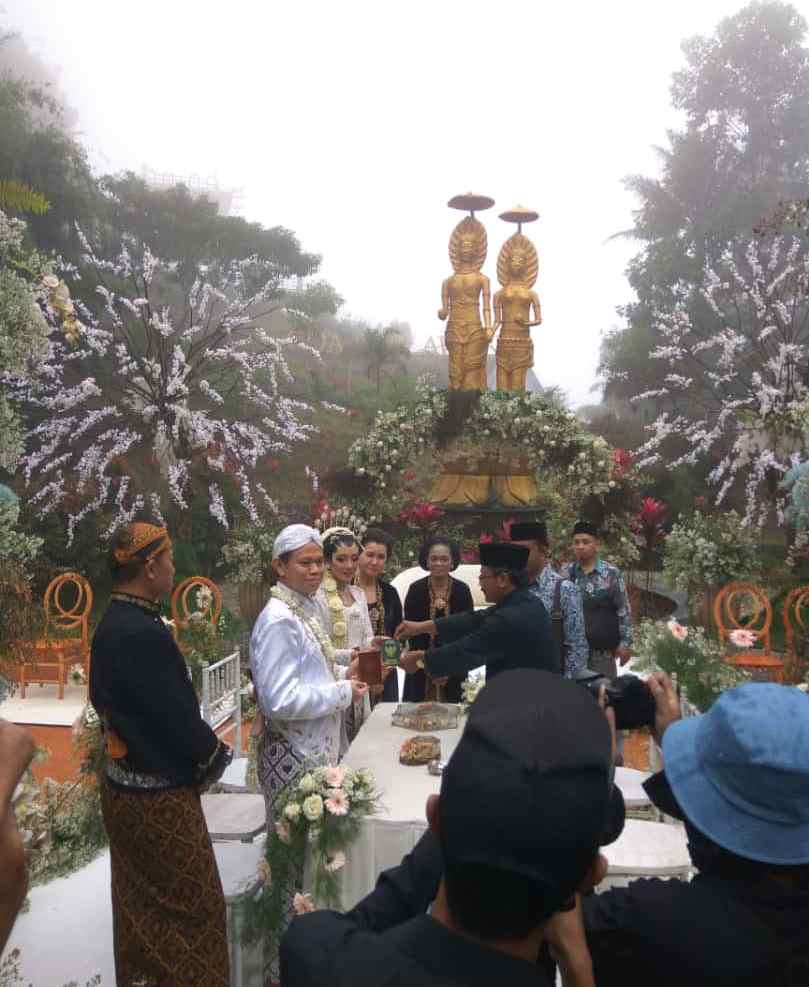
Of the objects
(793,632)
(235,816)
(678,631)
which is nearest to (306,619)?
(235,816)

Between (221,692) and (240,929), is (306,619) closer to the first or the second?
(240,929)

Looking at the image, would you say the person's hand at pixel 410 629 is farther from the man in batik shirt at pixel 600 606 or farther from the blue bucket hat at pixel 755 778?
the blue bucket hat at pixel 755 778

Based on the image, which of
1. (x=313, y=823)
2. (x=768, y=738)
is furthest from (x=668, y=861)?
(x=768, y=738)

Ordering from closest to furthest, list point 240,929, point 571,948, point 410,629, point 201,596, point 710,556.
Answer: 1. point 571,948
2. point 240,929
3. point 410,629
4. point 201,596
5. point 710,556

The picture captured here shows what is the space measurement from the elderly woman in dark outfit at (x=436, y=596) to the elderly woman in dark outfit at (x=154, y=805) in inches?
98.7

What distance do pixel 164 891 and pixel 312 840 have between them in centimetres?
51

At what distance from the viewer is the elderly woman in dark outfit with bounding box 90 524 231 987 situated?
2.60 metres

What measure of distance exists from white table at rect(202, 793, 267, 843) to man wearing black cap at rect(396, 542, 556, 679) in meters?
1.10

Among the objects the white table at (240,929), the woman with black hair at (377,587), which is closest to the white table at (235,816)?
the white table at (240,929)

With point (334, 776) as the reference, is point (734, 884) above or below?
above

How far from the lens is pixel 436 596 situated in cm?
521

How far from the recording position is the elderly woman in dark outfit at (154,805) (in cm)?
260

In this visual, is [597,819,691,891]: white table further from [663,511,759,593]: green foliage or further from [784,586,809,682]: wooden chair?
[663,511,759,593]: green foliage

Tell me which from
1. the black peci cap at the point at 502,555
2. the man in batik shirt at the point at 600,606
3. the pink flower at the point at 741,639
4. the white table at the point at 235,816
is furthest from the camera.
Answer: the man in batik shirt at the point at 600,606
